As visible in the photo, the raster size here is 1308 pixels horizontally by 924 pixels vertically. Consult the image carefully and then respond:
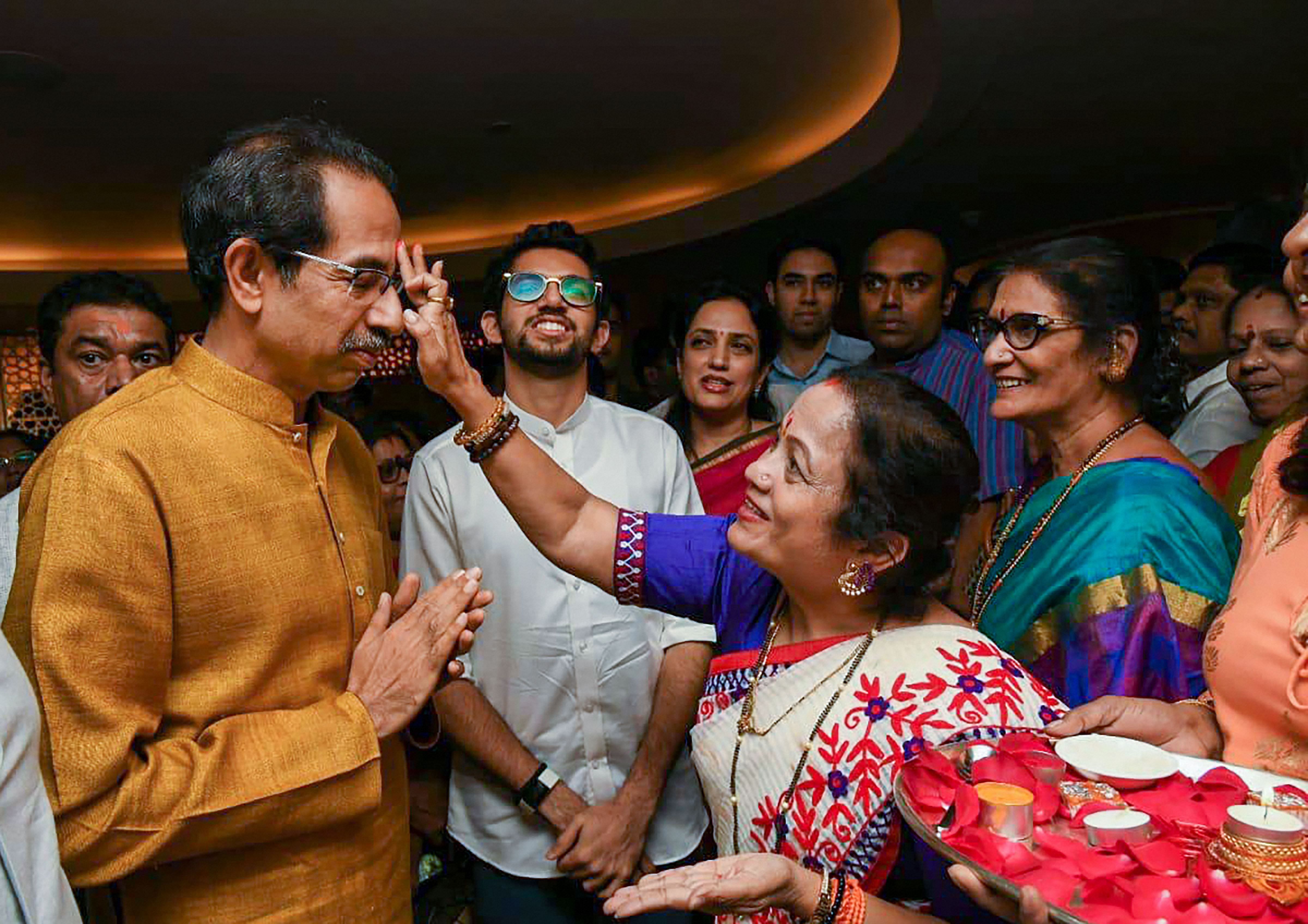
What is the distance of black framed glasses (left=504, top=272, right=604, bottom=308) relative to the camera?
86.8 inches

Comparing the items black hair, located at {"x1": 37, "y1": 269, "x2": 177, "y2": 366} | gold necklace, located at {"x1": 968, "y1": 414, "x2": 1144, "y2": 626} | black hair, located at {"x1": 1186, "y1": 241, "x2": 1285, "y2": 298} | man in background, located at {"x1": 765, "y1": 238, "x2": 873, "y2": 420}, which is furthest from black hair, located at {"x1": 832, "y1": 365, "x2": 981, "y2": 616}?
black hair, located at {"x1": 1186, "y1": 241, "x2": 1285, "y2": 298}

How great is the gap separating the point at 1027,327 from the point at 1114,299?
169 millimetres

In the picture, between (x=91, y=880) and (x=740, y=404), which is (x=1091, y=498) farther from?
(x=91, y=880)

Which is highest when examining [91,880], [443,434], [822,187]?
[822,187]

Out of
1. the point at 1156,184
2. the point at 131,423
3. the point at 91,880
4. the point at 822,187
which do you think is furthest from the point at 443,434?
the point at 1156,184

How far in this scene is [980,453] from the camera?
2975mm

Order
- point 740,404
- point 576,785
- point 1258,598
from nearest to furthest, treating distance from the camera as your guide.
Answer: point 1258,598
point 576,785
point 740,404

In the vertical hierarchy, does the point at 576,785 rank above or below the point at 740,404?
below

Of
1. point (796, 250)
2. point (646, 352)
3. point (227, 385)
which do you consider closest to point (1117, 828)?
point (227, 385)

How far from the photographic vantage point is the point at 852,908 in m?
1.16

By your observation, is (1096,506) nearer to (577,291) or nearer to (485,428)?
(485,428)

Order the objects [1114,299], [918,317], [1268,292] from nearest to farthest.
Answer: [1114,299]
[1268,292]
[918,317]

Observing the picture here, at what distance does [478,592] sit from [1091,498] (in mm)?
1091

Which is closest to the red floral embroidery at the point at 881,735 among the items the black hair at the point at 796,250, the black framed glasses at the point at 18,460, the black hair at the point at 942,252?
the black hair at the point at 942,252
